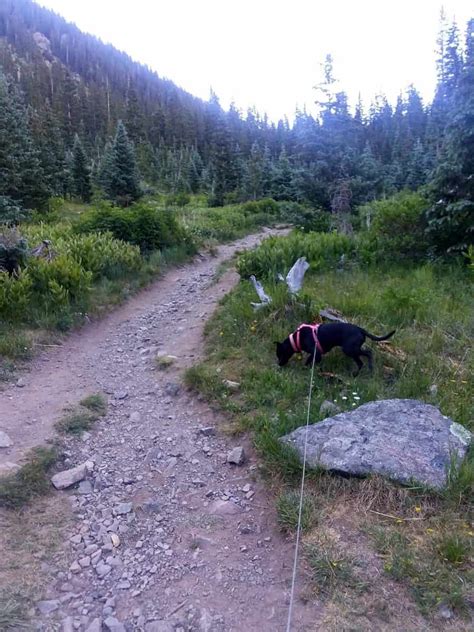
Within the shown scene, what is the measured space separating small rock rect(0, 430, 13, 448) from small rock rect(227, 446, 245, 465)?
200 cm

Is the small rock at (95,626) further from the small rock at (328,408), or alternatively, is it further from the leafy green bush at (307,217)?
the leafy green bush at (307,217)

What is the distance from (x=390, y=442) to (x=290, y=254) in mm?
6134

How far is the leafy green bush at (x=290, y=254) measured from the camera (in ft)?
28.7

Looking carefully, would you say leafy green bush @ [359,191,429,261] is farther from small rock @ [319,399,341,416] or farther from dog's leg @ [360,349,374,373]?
small rock @ [319,399,341,416]

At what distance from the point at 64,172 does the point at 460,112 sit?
89.7 feet

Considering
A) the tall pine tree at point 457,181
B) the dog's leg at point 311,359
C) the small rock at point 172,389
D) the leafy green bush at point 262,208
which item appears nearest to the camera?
the dog's leg at point 311,359

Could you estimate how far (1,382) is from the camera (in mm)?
5125

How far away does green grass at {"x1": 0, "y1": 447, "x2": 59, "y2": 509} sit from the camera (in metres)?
3.20

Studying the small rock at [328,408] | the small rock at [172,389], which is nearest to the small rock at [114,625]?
the small rock at [328,408]

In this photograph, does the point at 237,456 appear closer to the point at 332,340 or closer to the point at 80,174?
the point at 332,340

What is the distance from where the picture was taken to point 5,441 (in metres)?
3.94

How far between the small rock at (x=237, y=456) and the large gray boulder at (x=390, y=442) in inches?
17.4

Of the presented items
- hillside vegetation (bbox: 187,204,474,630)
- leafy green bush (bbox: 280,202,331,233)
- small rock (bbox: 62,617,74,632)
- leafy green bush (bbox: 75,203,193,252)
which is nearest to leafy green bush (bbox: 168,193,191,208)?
leafy green bush (bbox: 280,202,331,233)

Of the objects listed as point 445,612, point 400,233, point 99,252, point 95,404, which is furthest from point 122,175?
point 445,612
